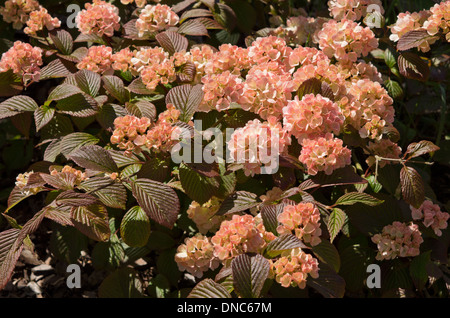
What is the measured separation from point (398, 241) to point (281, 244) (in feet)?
1.66

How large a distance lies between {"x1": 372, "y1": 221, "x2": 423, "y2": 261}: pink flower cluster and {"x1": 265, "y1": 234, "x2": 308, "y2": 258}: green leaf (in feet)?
1.48

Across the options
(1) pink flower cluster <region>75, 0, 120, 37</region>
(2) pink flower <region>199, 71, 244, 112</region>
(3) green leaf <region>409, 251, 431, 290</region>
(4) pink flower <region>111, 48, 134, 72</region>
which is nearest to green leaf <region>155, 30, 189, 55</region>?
(4) pink flower <region>111, 48, 134, 72</region>

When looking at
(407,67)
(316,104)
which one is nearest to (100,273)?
(316,104)

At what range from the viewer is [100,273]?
2.06m

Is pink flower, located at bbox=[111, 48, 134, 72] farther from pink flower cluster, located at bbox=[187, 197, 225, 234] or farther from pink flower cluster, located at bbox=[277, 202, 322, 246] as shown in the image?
pink flower cluster, located at bbox=[277, 202, 322, 246]

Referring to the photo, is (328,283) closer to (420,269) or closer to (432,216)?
(420,269)

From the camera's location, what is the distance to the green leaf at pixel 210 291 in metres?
1.27

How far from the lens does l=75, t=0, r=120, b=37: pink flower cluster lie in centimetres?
195

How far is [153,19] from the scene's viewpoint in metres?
1.98

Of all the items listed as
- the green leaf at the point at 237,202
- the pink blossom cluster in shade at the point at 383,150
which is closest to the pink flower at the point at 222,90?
the green leaf at the point at 237,202

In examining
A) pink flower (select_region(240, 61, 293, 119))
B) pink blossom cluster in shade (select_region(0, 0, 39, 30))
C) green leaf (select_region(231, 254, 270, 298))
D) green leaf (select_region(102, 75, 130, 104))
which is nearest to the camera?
green leaf (select_region(231, 254, 270, 298))

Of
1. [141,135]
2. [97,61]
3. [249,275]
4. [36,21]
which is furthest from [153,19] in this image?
[249,275]

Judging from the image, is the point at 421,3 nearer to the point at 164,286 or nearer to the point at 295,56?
the point at 295,56

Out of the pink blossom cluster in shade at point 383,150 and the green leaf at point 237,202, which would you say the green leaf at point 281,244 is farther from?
the pink blossom cluster in shade at point 383,150
